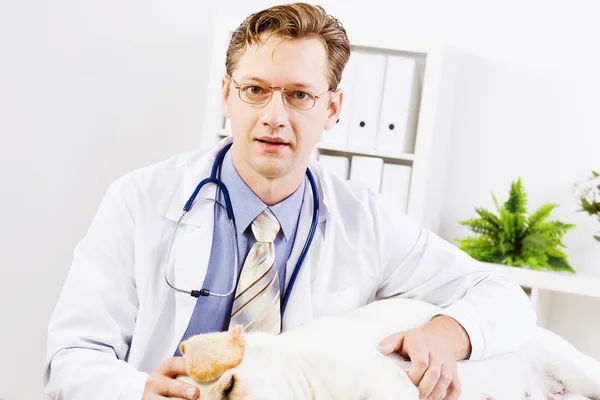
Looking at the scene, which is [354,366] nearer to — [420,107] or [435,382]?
[435,382]

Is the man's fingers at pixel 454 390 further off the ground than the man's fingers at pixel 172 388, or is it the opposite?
the man's fingers at pixel 172 388

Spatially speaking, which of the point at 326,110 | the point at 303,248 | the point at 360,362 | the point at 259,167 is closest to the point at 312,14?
the point at 326,110

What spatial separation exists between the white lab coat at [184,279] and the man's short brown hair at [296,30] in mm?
227

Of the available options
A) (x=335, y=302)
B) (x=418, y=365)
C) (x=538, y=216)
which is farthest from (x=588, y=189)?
(x=418, y=365)

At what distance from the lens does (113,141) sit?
2.99m

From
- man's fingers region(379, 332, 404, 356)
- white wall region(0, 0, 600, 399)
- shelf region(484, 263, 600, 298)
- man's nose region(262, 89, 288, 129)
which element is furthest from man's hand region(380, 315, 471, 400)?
white wall region(0, 0, 600, 399)

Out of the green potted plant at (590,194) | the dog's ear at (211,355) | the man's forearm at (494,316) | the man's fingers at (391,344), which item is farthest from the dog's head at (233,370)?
the green potted plant at (590,194)

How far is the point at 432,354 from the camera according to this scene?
991 mm

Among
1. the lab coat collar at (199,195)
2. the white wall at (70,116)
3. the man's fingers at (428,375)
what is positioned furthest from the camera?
the white wall at (70,116)

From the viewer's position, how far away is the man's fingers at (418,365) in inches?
37.1

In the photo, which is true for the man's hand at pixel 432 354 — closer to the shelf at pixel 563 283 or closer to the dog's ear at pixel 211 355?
the dog's ear at pixel 211 355

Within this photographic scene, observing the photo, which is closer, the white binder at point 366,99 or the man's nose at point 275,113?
the man's nose at point 275,113

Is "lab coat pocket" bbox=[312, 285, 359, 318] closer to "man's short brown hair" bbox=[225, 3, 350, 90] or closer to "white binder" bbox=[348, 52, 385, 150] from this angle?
"man's short brown hair" bbox=[225, 3, 350, 90]

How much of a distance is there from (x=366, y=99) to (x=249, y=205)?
4.03ft
